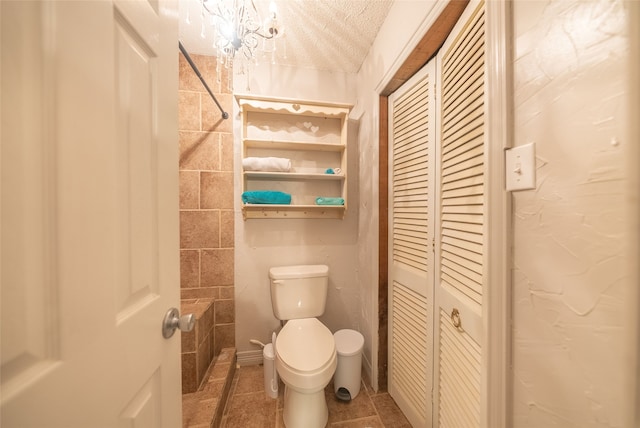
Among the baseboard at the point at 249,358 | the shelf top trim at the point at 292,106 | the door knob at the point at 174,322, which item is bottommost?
the baseboard at the point at 249,358

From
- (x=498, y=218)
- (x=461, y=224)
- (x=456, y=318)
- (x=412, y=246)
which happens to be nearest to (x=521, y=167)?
(x=498, y=218)

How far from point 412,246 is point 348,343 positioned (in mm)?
755

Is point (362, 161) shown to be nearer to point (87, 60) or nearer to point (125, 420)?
point (87, 60)

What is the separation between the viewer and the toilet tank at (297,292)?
1448mm

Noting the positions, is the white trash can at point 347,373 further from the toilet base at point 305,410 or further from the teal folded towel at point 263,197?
the teal folded towel at point 263,197

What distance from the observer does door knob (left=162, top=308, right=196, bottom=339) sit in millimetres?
542

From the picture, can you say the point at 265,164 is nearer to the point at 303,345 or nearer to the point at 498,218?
the point at 303,345

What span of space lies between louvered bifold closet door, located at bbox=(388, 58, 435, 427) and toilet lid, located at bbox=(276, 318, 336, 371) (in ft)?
1.37

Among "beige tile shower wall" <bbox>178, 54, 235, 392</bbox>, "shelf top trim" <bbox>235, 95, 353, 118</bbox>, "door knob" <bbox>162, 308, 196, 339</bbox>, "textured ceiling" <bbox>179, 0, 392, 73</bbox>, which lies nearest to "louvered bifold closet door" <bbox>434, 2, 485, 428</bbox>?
"textured ceiling" <bbox>179, 0, 392, 73</bbox>

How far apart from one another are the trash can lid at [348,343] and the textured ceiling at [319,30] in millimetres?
1706

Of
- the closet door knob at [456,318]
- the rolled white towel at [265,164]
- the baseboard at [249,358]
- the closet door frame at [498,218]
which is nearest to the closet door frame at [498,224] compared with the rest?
the closet door frame at [498,218]

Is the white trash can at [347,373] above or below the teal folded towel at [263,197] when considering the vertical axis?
below

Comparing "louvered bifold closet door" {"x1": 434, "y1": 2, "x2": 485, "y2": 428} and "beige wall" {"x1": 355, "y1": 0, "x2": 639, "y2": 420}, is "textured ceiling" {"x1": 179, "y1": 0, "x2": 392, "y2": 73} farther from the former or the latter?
"beige wall" {"x1": 355, "y1": 0, "x2": 639, "y2": 420}

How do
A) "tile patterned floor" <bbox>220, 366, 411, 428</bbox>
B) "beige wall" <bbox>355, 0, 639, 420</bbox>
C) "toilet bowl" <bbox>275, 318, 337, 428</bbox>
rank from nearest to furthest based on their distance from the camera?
"beige wall" <bbox>355, 0, 639, 420</bbox> → "toilet bowl" <bbox>275, 318, 337, 428</bbox> → "tile patterned floor" <bbox>220, 366, 411, 428</bbox>
